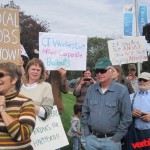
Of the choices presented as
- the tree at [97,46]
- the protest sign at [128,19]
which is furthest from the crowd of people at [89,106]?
the tree at [97,46]

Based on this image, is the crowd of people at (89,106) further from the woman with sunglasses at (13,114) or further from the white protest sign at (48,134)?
the white protest sign at (48,134)

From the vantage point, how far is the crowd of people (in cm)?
283

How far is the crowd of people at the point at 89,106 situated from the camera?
283 cm

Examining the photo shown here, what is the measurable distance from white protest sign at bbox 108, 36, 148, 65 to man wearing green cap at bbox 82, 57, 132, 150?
354cm

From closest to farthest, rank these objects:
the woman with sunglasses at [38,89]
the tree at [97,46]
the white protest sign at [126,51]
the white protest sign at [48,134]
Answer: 1. the woman with sunglasses at [38,89]
2. the white protest sign at [48,134]
3. the white protest sign at [126,51]
4. the tree at [97,46]

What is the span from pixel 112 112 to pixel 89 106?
1.13ft

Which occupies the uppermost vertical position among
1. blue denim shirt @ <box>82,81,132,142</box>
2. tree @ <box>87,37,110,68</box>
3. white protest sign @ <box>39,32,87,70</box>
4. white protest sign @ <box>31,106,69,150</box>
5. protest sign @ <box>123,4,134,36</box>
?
tree @ <box>87,37,110,68</box>

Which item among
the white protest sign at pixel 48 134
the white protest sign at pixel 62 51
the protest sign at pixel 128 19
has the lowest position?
the white protest sign at pixel 48 134

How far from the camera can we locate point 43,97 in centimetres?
435

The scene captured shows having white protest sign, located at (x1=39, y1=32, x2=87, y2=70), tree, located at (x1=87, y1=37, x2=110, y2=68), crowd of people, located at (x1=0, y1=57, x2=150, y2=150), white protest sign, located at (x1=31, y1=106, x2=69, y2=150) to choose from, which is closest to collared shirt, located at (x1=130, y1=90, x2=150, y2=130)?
crowd of people, located at (x1=0, y1=57, x2=150, y2=150)

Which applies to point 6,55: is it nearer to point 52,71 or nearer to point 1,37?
point 1,37

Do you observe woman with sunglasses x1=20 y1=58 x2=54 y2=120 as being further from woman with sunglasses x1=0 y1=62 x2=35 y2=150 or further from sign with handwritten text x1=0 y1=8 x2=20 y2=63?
woman with sunglasses x1=0 y1=62 x2=35 y2=150

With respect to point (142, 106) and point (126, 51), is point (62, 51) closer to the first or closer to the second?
point (142, 106)

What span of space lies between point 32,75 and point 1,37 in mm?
826
